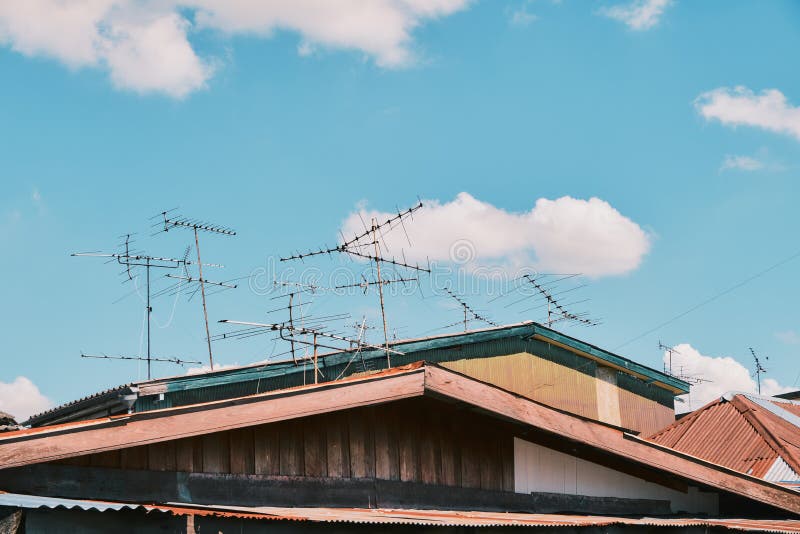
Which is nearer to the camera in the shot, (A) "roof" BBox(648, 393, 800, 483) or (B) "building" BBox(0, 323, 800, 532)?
(B) "building" BBox(0, 323, 800, 532)

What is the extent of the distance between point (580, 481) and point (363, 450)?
132 inches

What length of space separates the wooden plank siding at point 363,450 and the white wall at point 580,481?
236 millimetres

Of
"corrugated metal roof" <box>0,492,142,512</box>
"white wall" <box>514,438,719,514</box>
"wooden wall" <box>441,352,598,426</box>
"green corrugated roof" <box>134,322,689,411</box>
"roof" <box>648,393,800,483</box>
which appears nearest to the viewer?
"corrugated metal roof" <box>0,492,142,512</box>

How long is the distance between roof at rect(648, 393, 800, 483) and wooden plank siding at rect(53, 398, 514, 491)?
627cm

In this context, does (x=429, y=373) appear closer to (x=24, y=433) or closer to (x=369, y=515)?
(x=369, y=515)

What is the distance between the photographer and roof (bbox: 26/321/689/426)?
49.6 feet

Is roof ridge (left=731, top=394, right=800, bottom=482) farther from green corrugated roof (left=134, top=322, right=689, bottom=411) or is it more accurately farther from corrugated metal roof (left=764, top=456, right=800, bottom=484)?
green corrugated roof (left=134, top=322, right=689, bottom=411)

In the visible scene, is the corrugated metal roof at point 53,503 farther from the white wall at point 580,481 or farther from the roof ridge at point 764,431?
the roof ridge at point 764,431

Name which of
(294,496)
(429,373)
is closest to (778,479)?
(429,373)

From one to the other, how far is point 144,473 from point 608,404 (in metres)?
18.1

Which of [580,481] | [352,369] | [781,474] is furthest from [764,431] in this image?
[352,369]

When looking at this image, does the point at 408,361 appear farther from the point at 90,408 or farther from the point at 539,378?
the point at 90,408

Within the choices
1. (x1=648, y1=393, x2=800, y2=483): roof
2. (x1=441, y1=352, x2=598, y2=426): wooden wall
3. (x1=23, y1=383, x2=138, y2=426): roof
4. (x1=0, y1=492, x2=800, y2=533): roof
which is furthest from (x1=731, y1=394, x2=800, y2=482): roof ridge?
(x1=23, y1=383, x2=138, y2=426): roof

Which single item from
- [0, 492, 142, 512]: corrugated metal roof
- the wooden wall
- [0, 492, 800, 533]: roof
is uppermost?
the wooden wall
